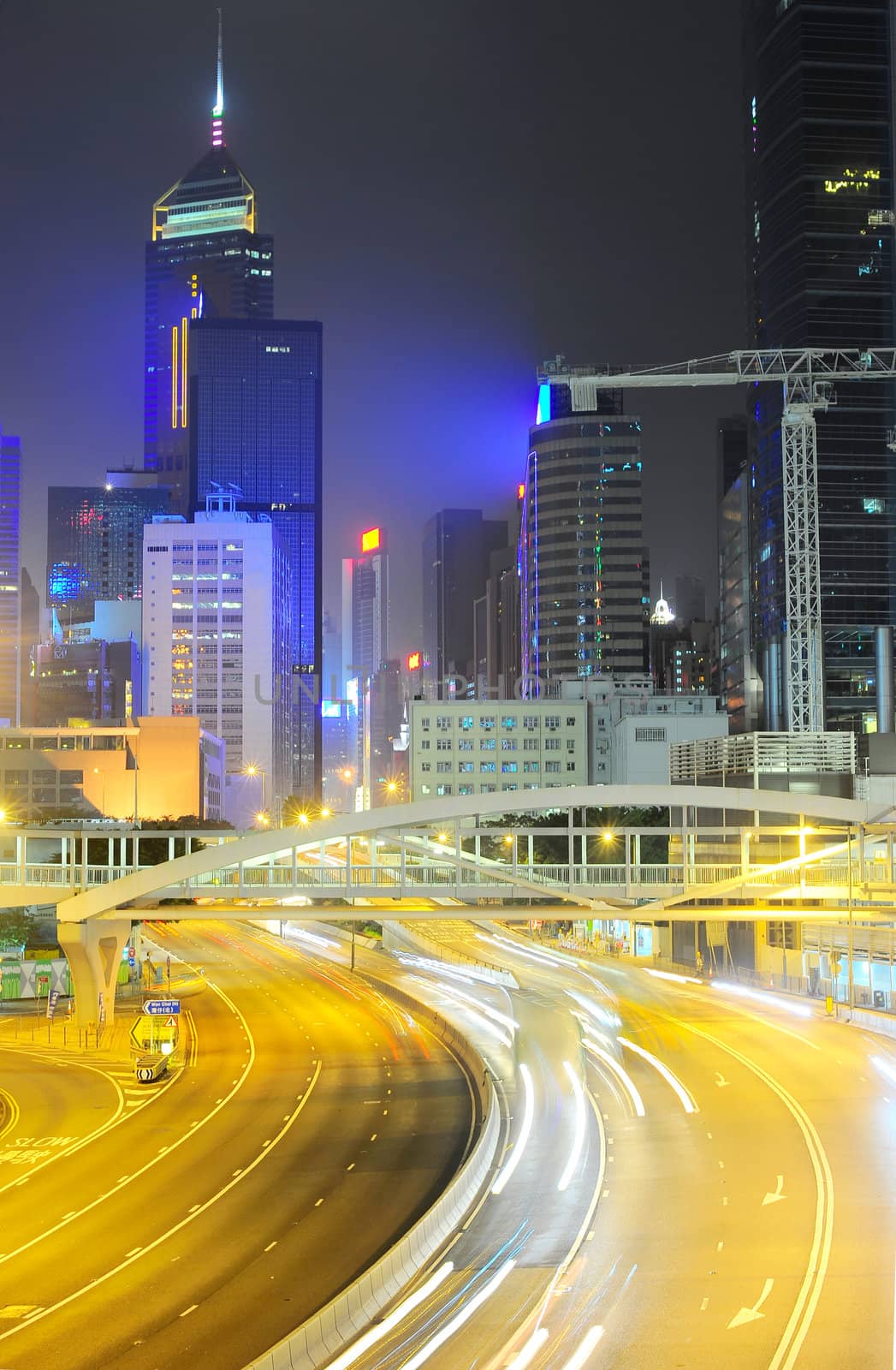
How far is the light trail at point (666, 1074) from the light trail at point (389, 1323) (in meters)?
20.0

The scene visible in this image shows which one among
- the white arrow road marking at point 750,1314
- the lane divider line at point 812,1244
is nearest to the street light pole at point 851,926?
the lane divider line at point 812,1244

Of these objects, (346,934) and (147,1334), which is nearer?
(147,1334)

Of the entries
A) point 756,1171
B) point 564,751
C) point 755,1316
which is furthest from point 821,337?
point 755,1316

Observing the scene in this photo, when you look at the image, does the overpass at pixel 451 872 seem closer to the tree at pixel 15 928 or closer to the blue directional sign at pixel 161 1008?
the blue directional sign at pixel 161 1008

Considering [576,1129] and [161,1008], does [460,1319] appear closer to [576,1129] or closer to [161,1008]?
[576,1129]

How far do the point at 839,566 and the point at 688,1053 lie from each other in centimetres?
12204

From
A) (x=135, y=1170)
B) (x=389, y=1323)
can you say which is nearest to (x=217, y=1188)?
(x=135, y=1170)

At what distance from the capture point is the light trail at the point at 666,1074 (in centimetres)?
5216

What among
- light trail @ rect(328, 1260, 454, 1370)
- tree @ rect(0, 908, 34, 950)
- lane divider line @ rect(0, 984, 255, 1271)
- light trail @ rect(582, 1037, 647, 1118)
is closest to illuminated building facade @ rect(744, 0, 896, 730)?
tree @ rect(0, 908, 34, 950)

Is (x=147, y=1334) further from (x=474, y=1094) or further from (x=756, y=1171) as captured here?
(x=474, y=1094)

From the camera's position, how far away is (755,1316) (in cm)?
2997

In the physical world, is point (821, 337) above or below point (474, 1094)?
above

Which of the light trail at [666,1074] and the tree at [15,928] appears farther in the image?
the tree at [15,928]

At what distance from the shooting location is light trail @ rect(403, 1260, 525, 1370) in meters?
27.9
